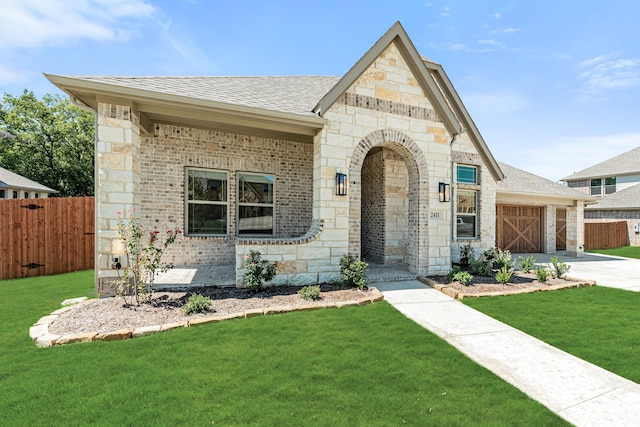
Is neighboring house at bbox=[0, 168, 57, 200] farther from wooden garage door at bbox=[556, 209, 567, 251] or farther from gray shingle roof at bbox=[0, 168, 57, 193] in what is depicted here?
wooden garage door at bbox=[556, 209, 567, 251]

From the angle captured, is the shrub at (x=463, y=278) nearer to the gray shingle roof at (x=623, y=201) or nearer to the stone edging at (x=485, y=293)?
the stone edging at (x=485, y=293)

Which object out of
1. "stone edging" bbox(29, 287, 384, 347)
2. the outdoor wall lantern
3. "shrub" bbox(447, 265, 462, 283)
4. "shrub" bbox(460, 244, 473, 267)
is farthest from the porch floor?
the outdoor wall lantern

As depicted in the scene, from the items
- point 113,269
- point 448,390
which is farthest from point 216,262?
point 448,390

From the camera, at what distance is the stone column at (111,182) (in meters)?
5.42

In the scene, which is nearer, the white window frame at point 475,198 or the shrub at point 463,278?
the shrub at point 463,278

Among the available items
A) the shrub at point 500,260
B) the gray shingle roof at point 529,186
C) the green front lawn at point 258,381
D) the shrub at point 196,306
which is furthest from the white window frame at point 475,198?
the shrub at point 196,306

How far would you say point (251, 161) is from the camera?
29.0ft

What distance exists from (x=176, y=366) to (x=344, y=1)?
9160 mm

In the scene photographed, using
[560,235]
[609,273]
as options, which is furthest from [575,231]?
[609,273]

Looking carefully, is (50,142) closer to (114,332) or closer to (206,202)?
(206,202)

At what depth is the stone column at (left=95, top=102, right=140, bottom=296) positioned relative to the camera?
5.42m

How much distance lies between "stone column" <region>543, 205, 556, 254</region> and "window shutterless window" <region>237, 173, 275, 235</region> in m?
13.7

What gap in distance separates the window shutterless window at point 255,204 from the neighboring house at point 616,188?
829 inches

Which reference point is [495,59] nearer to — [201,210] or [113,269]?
[201,210]
